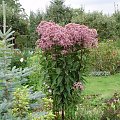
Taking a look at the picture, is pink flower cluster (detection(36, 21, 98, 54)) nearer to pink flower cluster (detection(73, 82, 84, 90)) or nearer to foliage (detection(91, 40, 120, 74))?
pink flower cluster (detection(73, 82, 84, 90))

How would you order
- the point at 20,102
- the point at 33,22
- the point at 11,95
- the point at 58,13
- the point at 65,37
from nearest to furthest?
the point at 20,102
the point at 11,95
the point at 65,37
the point at 33,22
the point at 58,13

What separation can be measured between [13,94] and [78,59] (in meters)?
3.37

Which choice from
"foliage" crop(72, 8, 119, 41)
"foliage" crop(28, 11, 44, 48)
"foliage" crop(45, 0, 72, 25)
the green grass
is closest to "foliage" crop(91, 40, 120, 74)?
the green grass

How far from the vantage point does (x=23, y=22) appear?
25516 mm

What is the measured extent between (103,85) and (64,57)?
649cm

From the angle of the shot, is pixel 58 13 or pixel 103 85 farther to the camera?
pixel 58 13

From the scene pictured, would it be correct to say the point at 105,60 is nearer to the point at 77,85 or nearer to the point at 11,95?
the point at 77,85

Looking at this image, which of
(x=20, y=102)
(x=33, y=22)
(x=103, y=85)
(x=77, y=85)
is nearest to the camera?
(x=20, y=102)

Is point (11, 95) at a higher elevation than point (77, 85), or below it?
higher

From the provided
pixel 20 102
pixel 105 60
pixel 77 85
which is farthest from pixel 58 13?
pixel 20 102

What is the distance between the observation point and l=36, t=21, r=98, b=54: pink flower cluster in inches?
241

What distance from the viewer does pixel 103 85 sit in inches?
496

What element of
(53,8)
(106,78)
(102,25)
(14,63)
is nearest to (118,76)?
(106,78)

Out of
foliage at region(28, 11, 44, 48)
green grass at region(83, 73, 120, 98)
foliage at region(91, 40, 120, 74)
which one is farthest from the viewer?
foliage at region(28, 11, 44, 48)
